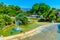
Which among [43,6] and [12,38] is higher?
[43,6]

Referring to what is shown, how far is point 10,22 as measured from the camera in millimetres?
34031

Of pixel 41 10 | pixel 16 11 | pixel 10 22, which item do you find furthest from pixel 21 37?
pixel 41 10

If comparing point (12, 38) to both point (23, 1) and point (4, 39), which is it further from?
point (23, 1)

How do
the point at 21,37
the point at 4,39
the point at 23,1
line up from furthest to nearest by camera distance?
the point at 23,1 → the point at 21,37 → the point at 4,39

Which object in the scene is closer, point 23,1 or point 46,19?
point 46,19

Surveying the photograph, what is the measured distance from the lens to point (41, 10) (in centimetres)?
5250

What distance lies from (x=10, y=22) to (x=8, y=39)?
12.8 m

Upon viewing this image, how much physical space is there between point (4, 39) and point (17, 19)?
13.3 meters

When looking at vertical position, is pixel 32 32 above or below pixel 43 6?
below

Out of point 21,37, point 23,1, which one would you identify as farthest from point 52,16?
point 23,1

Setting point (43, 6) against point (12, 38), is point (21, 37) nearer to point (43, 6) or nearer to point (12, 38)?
point (12, 38)

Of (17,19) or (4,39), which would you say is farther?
(17,19)

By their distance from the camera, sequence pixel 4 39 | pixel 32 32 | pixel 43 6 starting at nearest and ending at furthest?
pixel 4 39, pixel 32 32, pixel 43 6

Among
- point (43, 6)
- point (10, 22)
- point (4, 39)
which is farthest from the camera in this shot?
point (43, 6)
